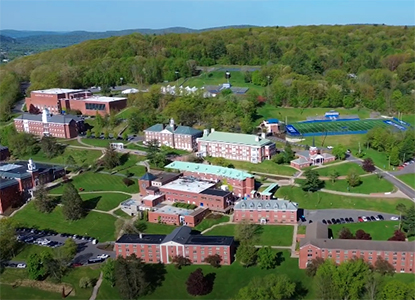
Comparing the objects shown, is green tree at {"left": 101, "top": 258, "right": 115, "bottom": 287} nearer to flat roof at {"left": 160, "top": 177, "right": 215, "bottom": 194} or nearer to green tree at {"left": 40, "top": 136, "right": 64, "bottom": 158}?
flat roof at {"left": 160, "top": 177, "right": 215, "bottom": 194}

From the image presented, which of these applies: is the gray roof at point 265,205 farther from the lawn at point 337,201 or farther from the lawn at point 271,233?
the lawn at point 337,201

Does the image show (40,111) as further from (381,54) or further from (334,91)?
(381,54)

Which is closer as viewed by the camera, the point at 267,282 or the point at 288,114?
the point at 267,282

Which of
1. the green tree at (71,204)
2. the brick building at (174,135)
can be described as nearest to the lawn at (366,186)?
the brick building at (174,135)

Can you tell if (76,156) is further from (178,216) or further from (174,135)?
(178,216)

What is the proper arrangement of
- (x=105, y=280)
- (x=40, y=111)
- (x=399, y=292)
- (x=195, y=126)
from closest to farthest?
1. (x=399, y=292)
2. (x=105, y=280)
3. (x=195, y=126)
4. (x=40, y=111)

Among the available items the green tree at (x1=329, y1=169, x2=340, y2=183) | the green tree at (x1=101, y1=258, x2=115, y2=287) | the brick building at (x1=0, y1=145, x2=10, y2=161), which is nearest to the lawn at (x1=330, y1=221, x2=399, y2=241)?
the green tree at (x1=329, y1=169, x2=340, y2=183)

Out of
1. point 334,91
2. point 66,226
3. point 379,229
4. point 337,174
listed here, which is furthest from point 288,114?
point 66,226
